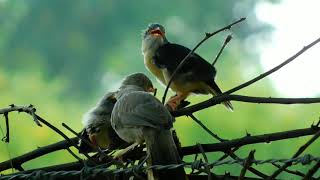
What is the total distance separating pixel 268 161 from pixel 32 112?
51.9 inches

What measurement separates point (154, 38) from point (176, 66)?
22.4 inches

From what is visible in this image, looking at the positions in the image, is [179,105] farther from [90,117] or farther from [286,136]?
[286,136]

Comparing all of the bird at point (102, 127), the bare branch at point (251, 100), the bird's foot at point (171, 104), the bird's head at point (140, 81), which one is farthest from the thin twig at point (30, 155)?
the bird's foot at point (171, 104)

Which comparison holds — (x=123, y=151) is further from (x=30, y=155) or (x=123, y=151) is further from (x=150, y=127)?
(x=30, y=155)

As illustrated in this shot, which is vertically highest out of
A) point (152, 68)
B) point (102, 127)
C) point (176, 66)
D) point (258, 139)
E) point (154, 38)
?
point (154, 38)

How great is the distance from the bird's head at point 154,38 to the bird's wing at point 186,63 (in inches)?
4.4

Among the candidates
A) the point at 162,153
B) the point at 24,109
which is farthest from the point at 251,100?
the point at 24,109

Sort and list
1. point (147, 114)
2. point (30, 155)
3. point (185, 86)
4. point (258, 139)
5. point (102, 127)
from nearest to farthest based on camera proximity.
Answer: point (258, 139)
point (147, 114)
point (30, 155)
point (102, 127)
point (185, 86)

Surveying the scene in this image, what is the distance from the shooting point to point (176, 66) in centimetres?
454

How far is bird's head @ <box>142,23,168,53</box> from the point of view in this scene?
16.4 feet

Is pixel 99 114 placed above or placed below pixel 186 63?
below

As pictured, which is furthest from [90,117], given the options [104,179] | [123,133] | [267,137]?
[267,137]

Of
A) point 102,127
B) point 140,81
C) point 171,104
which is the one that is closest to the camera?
point 102,127

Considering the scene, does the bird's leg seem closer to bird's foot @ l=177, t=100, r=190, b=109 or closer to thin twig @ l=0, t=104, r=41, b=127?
thin twig @ l=0, t=104, r=41, b=127
